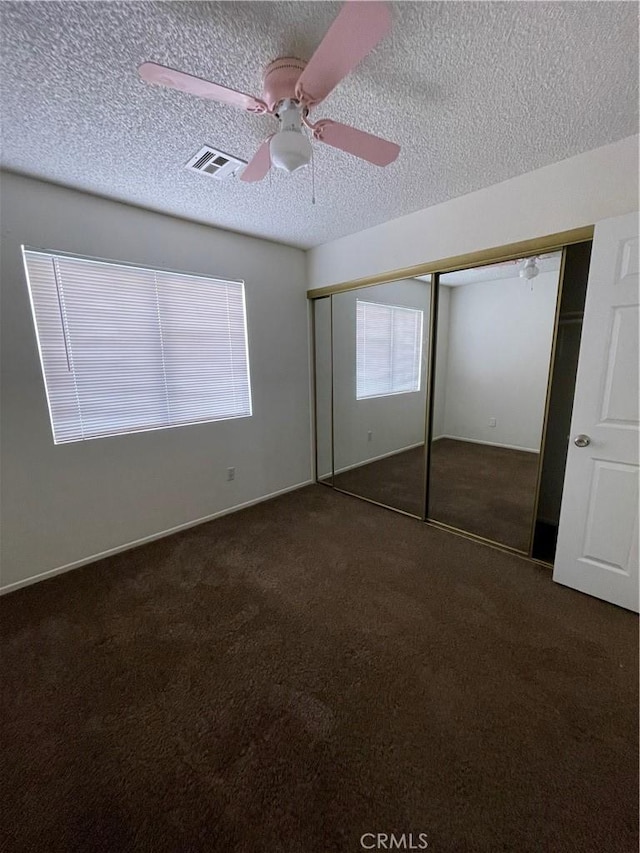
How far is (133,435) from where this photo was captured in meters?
2.55

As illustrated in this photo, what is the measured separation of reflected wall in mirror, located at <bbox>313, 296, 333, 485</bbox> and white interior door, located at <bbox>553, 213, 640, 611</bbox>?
229 cm

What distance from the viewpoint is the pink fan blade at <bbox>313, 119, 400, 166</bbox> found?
1.29 meters

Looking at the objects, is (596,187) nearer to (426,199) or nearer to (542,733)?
(426,199)

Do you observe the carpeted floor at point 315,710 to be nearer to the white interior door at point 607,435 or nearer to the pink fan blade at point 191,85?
the white interior door at point 607,435

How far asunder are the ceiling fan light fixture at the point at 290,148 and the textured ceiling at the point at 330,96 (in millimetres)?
301

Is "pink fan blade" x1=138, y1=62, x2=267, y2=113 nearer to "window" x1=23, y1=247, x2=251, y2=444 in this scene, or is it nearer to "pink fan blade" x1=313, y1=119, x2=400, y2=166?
"pink fan blade" x1=313, y1=119, x2=400, y2=166

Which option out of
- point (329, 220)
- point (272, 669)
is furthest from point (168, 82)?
point (272, 669)

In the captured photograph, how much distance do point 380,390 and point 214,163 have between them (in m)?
2.77

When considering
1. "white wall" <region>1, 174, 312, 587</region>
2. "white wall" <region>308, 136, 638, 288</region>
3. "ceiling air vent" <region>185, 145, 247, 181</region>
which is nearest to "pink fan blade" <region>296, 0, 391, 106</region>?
"ceiling air vent" <region>185, 145, 247, 181</region>

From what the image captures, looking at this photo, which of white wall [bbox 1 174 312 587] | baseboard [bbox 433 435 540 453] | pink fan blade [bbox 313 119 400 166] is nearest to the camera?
pink fan blade [bbox 313 119 400 166]

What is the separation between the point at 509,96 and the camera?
141cm

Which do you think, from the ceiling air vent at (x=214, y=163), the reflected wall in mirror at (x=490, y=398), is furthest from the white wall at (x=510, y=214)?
the ceiling air vent at (x=214, y=163)

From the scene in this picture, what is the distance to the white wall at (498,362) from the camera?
2.94 m

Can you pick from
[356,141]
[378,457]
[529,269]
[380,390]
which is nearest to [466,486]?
[378,457]
